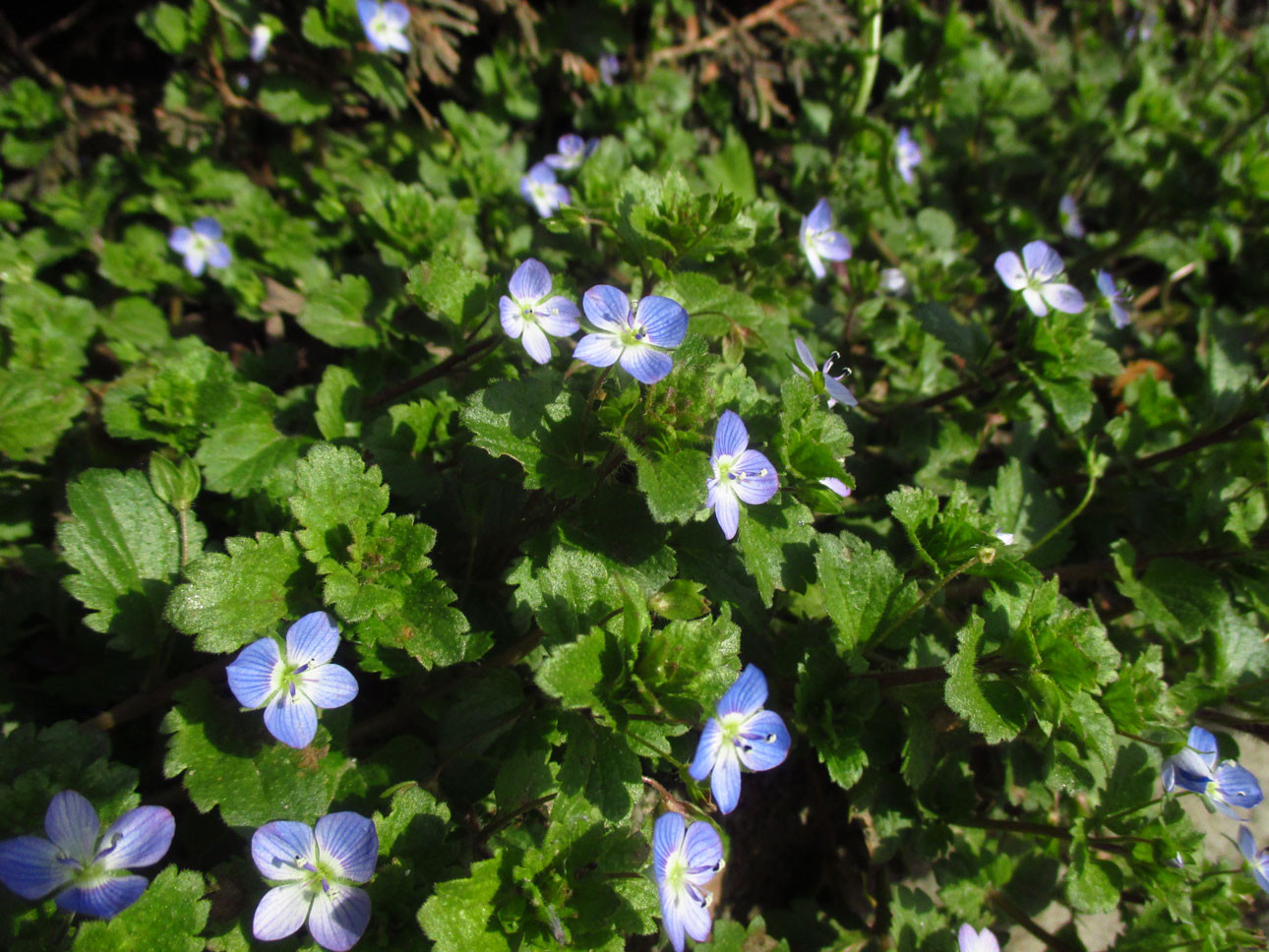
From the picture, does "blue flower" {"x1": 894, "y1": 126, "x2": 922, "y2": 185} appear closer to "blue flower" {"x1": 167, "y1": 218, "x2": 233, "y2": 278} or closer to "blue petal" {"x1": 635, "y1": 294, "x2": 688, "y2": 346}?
"blue petal" {"x1": 635, "y1": 294, "x2": 688, "y2": 346}

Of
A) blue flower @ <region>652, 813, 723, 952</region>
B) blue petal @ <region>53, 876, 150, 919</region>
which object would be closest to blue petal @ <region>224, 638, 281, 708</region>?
blue petal @ <region>53, 876, 150, 919</region>

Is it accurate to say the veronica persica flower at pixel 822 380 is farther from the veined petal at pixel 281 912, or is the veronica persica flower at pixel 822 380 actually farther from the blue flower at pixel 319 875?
the veined petal at pixel 281 912

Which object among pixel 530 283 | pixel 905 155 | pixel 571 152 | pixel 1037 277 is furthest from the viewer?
pixel 905 155

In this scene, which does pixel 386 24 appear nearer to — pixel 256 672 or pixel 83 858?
pixel 256 672

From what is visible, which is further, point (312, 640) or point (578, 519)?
point (578, 519)

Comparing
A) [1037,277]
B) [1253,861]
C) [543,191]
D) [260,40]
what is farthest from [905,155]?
[1253,861]

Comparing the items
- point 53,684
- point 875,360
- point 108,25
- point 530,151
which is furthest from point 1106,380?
point 108,25

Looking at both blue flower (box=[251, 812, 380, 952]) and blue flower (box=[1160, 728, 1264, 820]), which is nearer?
blue flower (box=[251, 812, 380, 952])
